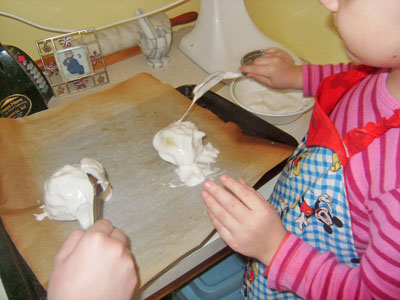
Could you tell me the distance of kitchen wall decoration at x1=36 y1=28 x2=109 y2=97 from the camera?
947mm

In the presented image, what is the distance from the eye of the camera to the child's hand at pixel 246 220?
580 millimetres

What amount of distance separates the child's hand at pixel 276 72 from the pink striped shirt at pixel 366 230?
24 cm

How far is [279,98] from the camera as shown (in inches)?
37.2

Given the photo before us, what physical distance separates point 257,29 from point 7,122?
0.74m

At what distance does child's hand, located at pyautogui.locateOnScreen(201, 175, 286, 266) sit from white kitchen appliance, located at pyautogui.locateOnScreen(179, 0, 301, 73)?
1.77ft

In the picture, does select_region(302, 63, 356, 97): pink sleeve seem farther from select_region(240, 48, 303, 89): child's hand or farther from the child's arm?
the child's arm

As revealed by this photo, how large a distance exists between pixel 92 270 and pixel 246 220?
0.25 m

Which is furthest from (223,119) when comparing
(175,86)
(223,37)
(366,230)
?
(366,230)

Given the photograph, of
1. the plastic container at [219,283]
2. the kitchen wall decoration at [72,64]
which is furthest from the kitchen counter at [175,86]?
the plastic container at [219,283]

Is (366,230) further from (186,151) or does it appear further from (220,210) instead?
(186,151)

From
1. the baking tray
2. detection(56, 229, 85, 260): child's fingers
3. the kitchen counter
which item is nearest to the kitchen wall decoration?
the kitchen counter

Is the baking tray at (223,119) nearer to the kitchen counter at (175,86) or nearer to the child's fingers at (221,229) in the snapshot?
the kitchen counter at (175,86)

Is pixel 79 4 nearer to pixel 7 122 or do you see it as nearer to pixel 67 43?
pixel 67 43

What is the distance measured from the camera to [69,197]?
0.65m
